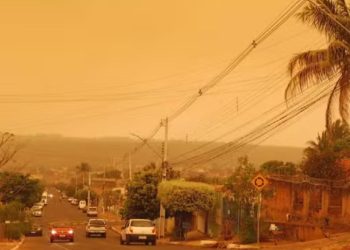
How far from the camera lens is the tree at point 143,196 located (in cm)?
7112

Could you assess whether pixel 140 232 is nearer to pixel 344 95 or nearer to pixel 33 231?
pixel 344 95

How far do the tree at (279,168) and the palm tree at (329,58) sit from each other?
32363mm

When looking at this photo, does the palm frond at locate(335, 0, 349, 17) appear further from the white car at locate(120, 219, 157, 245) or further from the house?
the white car at locate(120, 219, 157, 245)

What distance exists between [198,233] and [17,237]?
14.0m

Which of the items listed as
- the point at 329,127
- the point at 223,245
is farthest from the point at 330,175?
the point at 329,127

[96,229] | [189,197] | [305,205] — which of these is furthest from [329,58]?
[96,229]

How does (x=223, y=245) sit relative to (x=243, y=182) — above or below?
below

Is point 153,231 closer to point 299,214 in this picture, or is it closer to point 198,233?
point 299,214

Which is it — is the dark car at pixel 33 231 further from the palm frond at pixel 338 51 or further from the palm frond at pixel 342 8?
the palm frond at pixel 342 8

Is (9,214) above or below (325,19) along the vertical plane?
below

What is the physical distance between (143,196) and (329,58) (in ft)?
143

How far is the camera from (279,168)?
6975cm

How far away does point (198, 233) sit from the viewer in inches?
2372

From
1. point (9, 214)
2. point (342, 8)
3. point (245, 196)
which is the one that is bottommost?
point (9, 214)
